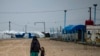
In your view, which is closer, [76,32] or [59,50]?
[59,50]

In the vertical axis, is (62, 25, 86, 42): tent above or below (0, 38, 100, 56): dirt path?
above

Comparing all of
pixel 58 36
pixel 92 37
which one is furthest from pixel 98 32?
pixel 58 36

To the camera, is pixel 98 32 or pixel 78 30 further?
pixel 78 30

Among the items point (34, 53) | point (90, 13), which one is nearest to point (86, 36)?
point (90, 13)

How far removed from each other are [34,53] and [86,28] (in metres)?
32.4

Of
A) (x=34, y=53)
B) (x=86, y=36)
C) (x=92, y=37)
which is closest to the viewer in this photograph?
(x=34, y=53)

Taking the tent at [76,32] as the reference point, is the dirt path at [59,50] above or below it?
below

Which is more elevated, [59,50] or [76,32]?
[76,32]

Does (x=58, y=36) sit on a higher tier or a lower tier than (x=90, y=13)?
lower

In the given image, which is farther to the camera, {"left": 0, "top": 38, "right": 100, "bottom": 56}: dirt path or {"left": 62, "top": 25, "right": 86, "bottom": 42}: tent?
{"left": 62, "top": 25, "right": 86, "bottom": 42}: tent

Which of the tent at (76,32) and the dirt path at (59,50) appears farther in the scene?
the tent at (76,32)

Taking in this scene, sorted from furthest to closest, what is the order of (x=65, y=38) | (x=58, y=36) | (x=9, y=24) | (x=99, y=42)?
(x=9, y=24) → (x=58, y=36) → (x=65, y=38) → (x=99, y=42)

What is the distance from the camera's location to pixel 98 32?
130 ft

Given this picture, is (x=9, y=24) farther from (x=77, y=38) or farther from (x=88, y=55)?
(x=88, y=55)
